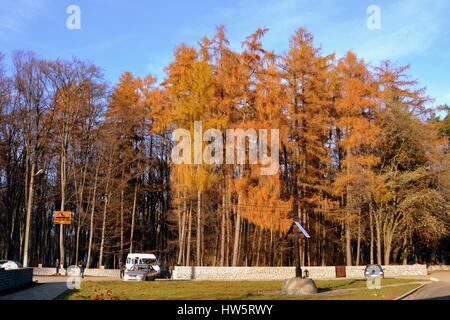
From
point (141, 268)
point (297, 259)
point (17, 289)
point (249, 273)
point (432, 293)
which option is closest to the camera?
point (432, 293)

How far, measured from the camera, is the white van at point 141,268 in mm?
32056

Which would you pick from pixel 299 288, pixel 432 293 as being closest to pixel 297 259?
pixel 299 288

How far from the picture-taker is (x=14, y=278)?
73.1 feet

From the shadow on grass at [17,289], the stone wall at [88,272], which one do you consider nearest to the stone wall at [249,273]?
the stone wall at [88,272]

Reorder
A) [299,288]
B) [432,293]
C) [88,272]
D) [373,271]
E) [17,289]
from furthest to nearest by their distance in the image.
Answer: [88,272]
[373,271]
[17,289]
[432,293]
[299,288]

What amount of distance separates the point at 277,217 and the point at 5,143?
24702 millimetres

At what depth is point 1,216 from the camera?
1747 inches

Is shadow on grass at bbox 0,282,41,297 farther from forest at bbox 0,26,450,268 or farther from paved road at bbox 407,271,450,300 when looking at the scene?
paved road at bbox 407,271,450,300

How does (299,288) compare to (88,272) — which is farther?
(88,272)

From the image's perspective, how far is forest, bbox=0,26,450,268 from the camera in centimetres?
3406

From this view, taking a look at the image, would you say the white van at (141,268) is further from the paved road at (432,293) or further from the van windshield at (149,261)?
the paved road at (432,293)

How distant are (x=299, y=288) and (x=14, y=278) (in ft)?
43.3

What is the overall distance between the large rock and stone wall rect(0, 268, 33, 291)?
12.2m

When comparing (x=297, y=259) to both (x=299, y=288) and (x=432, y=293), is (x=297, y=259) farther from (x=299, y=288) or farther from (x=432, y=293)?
(x=432, y=293)
